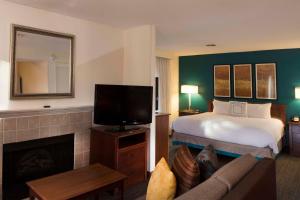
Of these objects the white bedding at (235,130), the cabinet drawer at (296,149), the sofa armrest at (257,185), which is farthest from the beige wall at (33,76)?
the cabinet drawer at (296,149)

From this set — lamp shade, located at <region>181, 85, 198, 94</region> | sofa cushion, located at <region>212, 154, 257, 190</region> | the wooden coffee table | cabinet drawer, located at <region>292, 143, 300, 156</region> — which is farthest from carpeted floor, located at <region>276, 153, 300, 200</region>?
lamp shade, located at <region>181, 85, 198, 94</region>

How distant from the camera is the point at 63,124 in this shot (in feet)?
9.86

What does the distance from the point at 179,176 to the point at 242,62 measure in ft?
15.9

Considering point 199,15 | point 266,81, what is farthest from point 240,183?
point 266,81

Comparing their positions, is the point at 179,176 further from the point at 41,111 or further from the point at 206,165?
the point at 41,111

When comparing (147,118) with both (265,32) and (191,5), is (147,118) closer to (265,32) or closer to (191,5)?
(191,5)

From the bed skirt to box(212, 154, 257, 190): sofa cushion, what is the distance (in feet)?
7.68

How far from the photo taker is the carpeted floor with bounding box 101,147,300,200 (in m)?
2.94

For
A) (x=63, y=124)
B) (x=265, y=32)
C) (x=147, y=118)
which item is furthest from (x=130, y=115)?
(x=265, y=32)

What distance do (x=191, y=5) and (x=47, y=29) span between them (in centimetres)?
179

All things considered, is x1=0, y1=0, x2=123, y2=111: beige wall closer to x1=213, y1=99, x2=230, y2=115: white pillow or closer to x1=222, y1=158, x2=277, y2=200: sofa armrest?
x1=222, y1=158, x2=277, y2=200: sofa armrest

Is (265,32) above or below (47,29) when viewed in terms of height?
above

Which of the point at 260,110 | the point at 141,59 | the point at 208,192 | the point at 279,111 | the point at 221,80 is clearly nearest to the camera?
the point at 208,192

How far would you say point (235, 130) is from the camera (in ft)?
14.0
